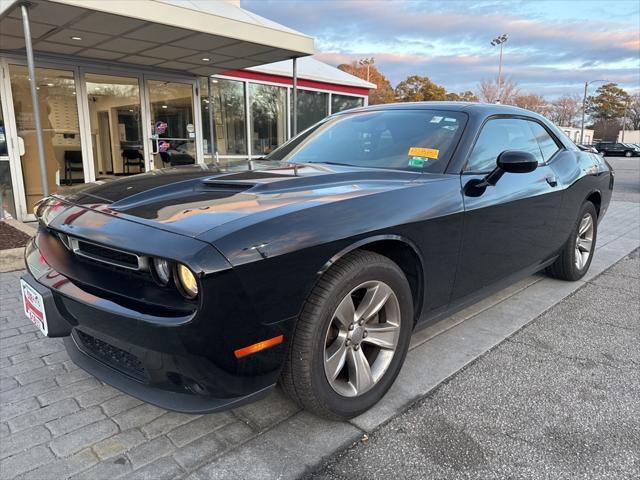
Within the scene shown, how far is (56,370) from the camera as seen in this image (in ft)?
9.02

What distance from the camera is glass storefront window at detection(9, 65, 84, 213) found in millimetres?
7434

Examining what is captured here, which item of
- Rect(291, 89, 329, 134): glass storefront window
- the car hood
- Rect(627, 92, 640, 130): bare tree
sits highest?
Rect(627, 92, 640, 130): bare tree

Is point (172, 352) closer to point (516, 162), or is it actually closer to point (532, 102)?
point (516, 162)

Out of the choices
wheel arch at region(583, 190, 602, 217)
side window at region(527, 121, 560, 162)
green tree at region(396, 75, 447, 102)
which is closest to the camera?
side window at region(527, 121, 560, 162)

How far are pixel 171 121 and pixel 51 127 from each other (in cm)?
220

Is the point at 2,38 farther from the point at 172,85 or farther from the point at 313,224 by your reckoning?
the point at 313,224

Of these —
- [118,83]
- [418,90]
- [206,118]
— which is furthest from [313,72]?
[418,90]

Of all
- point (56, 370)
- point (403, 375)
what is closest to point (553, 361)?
point (403, 375)

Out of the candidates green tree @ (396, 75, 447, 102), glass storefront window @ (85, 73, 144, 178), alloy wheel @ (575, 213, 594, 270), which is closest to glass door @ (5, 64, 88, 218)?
glass storefront window @ (85, 73, 144, 178)

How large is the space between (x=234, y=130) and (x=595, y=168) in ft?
29.2

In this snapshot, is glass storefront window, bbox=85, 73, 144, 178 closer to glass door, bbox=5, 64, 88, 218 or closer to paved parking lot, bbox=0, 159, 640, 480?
glass door, bbox=5, 64, 88, 218

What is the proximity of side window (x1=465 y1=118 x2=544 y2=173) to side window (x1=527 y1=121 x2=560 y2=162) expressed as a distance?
0.07m

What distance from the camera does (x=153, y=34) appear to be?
250 inches

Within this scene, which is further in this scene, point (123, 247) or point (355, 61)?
point (355, 61)
